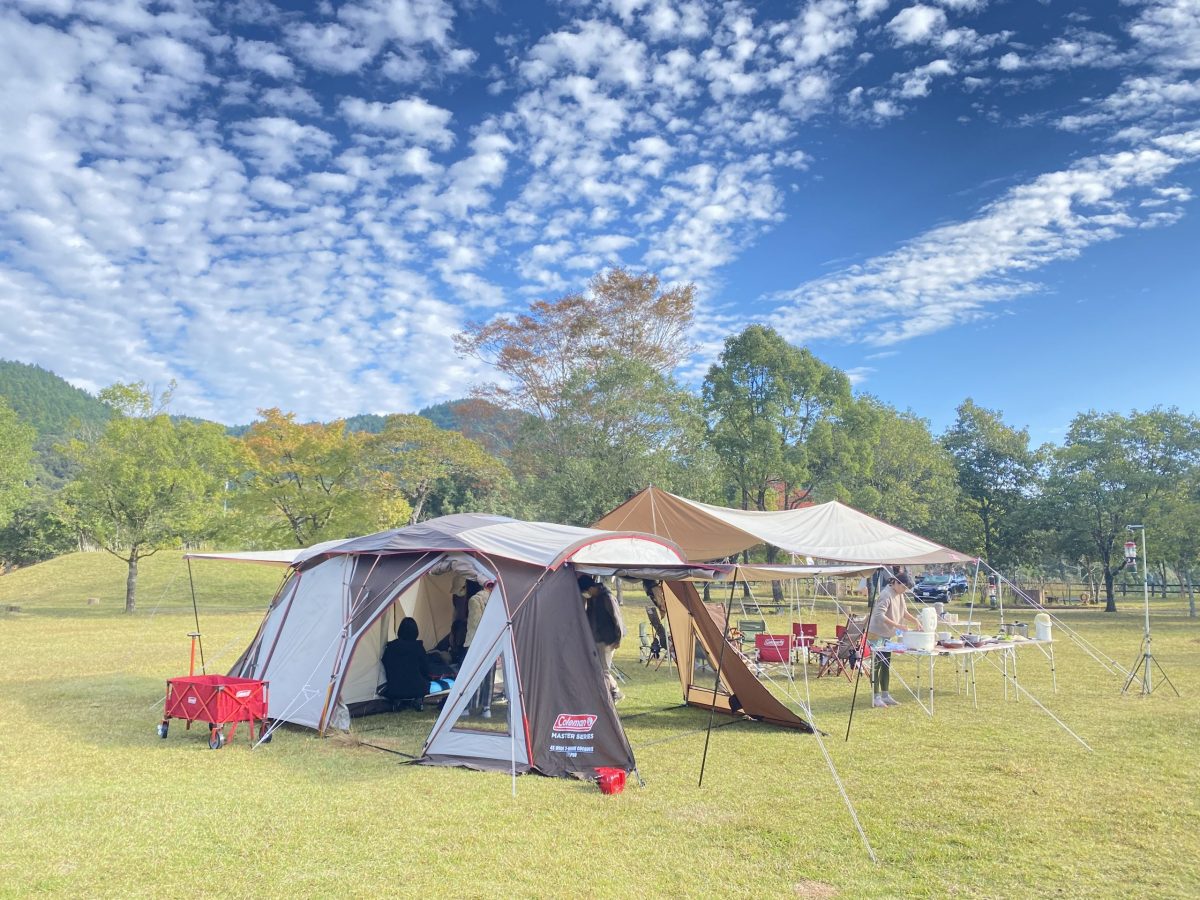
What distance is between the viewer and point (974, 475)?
32.2 m

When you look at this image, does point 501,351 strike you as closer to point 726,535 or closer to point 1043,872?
point 726,535

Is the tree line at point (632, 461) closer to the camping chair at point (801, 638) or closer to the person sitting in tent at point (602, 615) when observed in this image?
the camping chair at point (801, 638)

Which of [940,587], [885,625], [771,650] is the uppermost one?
[940,587]

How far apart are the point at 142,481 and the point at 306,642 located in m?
17.9

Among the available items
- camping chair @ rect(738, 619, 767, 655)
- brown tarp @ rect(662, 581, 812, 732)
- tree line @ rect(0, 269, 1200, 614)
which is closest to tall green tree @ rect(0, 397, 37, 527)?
tree line @ rect(0, 269, 1200, 614)

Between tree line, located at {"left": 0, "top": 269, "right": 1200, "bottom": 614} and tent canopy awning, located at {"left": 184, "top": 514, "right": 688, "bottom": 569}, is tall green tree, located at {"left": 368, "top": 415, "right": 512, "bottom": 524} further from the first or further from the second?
tent canopy awning, located at {"left": 184, "top": 514, "right": 688, "bottom": 569}

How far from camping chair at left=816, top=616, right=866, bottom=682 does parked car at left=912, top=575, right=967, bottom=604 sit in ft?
66.3

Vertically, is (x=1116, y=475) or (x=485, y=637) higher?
(x=1116, y=475)

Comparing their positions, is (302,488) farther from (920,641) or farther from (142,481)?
(920,641)

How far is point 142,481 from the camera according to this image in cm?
2362

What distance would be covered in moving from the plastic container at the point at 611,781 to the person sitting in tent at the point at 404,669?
12.2 ft

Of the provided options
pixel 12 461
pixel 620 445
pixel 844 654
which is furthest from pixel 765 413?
pixel 12 461

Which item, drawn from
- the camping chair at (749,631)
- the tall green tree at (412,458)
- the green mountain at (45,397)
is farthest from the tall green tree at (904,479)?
the green mountain at (45,397)

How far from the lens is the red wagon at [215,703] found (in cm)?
768
